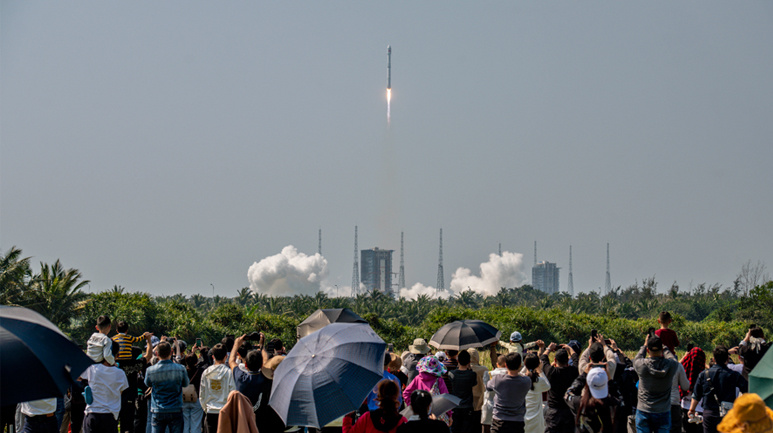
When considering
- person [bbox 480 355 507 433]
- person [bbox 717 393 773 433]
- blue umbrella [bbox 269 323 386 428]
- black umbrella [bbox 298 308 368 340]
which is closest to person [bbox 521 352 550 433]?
person [bbox 480 355 507 433]

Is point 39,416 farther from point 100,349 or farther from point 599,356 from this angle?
point 599,356

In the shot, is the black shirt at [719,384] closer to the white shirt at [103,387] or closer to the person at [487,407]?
the person at [487,407]

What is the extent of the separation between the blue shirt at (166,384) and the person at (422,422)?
3989 millimetres

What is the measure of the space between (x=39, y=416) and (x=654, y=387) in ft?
24.5

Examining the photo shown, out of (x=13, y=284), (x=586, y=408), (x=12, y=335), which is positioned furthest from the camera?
(x=13, y=284)

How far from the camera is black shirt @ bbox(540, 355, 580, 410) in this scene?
Result: 8922 millimetres

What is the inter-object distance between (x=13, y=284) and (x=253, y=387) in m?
30.5

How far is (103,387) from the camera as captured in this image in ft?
28.9

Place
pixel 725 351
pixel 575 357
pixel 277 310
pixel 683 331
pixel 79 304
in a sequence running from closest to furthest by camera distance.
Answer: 1. pixel 725 351
2. pixel 575 357
3. pixel 79 304
4. pixel 683 331
5. pixel 277 310

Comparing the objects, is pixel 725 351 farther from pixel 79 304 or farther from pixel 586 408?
pixel 79 304

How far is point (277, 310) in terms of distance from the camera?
58094 millimetres

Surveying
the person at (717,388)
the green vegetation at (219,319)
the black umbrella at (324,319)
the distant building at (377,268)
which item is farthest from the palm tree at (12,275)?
the distant building at (377,268)

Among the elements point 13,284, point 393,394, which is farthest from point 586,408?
point 13,284

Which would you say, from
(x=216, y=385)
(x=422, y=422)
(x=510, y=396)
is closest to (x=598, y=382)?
(x=510, y=396)
